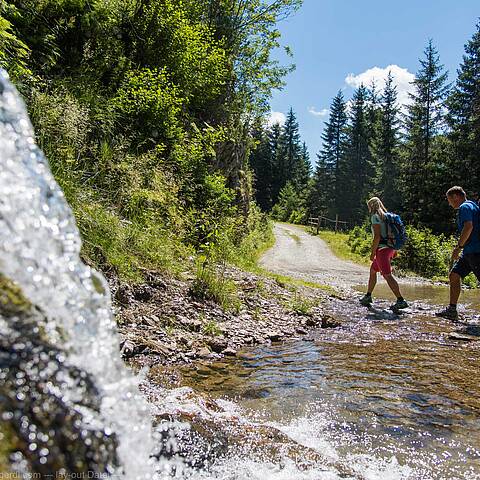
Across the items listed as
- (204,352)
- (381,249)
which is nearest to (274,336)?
(204,352)

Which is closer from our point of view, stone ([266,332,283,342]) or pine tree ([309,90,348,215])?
stone ([266,332,283,342])

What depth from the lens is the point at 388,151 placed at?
51531 mm

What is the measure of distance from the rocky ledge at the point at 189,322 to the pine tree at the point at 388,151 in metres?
36.3

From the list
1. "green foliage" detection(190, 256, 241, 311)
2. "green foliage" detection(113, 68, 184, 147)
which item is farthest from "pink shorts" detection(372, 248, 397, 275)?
"green foliage" detection(113, 68, 184, 147)

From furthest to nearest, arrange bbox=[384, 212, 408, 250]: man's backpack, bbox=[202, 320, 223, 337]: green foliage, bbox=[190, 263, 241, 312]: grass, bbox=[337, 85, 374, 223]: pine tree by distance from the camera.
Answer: bbox=[337, 85, 374, 223]: pine tree → bbox=[384, 212, 408, 250]: man's backpack → bbox=[190, 263, 241, 312]: grass → bbox=[202, 320, 223, 337]: green foliage

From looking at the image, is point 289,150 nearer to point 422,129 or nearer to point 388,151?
point 388,151

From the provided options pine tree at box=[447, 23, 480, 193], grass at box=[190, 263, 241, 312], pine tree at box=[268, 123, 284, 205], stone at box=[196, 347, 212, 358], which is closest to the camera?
stone at box=[196, 347, 212, 358]

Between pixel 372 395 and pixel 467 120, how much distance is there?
37558 mm

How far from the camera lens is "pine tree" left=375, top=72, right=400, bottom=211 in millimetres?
43438

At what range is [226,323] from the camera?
6176mm

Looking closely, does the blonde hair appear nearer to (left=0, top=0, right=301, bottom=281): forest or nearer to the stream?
(left=0, top=0, right=301, bottom=281): forest

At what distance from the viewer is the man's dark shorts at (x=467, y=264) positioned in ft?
24.1

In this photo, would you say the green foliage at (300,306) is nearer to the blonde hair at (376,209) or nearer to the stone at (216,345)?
the blonde hair at (376,209)

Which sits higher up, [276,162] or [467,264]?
[276,162]
